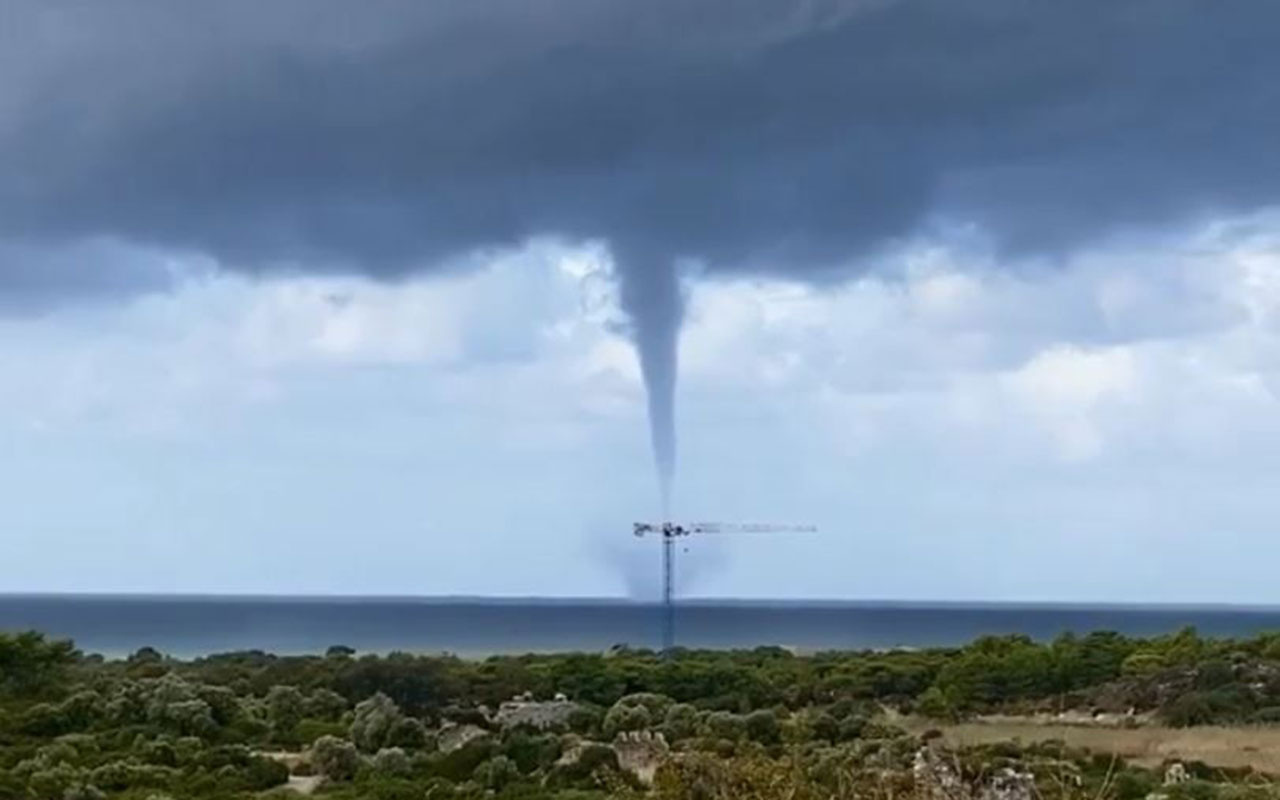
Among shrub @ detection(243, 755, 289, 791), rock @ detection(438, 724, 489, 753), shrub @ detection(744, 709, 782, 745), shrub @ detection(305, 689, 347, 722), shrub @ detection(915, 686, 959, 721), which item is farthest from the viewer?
shrub @ detection(915, 686, 959, 721)

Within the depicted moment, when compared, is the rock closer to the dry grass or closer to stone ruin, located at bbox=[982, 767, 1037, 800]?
the dry grass

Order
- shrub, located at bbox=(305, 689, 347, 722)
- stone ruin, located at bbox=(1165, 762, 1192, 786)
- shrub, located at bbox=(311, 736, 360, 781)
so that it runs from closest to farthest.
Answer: stone ruin, located at bbox=(1165, 762, 1192, 786), shrub, located at bbox=(311, 736, 360, 781), shrub, located at bbox=(305, 689, 347, 722)

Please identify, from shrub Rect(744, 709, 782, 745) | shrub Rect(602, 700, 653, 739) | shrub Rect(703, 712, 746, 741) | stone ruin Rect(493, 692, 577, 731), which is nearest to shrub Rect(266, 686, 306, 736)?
stone ruin Rect(493, 692, 577, 731)

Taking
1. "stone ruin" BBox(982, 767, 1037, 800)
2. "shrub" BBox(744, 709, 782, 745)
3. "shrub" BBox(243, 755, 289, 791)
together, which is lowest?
"shrub" BBox(243, 755, 289, 791)

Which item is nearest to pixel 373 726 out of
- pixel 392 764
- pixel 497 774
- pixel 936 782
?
pixel 392 764

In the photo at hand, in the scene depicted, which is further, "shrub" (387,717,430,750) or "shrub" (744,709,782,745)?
"shrub" (744,709,782,745)

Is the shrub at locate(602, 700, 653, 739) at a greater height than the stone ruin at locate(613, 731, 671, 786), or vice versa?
the shrub at locate(602, 700, 653, 739)

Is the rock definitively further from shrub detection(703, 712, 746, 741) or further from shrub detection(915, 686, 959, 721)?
shrub detection(915, 686, 959, 721)
